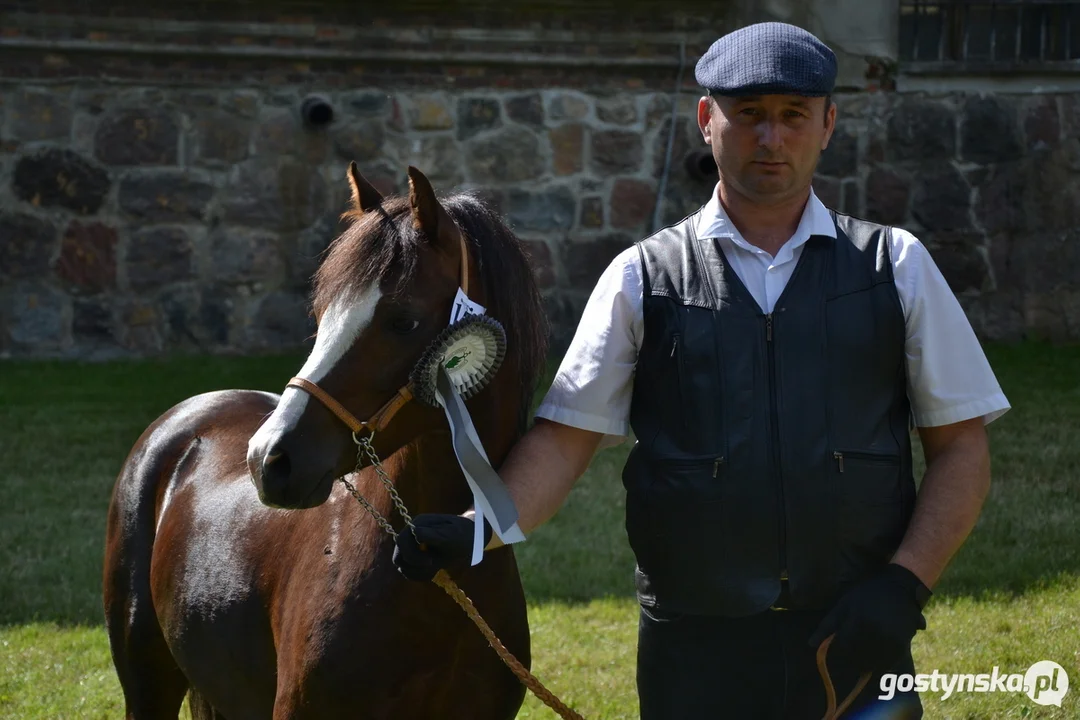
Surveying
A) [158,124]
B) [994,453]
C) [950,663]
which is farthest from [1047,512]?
[158,124]

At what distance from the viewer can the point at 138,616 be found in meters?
3.90

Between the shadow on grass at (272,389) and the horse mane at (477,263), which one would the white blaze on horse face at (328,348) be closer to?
the horse mane at (477,263)

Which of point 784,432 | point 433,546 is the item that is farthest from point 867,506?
point 433,546

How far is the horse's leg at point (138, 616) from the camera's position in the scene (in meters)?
3.91

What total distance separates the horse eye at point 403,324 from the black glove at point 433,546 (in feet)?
1.25

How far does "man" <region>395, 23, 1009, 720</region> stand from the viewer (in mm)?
2514

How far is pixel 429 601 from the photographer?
2.75m

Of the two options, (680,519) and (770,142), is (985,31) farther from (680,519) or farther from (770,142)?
(680,519)

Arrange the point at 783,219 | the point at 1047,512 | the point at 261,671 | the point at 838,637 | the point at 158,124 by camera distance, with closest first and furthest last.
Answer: the point at 838,637 < the point at 783,219 < the point at 261,671 < the point at 1047,512 < the point at 158,124

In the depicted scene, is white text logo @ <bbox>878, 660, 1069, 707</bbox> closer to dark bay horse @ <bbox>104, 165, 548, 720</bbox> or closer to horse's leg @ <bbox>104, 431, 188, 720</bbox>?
dark bay horse @ <bbox>104, 165, 548, 720</bbox>

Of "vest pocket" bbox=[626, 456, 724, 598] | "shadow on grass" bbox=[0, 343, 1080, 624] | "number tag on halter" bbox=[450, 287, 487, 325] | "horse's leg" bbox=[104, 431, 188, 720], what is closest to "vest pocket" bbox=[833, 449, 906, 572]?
"vest pocket" bbox=[626, 456, 724, 598]

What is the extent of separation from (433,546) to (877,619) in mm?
845

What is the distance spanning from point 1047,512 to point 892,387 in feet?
13.3

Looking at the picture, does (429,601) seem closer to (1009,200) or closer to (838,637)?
(838,637)
